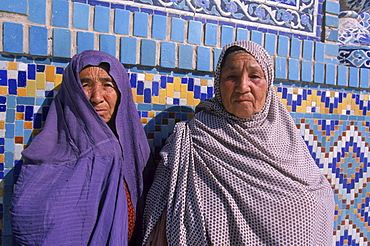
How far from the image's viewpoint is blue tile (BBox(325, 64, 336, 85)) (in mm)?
2318

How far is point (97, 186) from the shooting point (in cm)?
147

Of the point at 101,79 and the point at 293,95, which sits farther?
the point at 293,95

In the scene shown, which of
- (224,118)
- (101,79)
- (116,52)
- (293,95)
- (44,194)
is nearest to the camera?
(44,194)

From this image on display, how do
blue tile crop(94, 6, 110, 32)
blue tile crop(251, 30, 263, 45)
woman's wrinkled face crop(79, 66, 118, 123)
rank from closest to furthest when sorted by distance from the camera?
woman's wrinkled face crop(79, 66, 118, 123)
blue tile crop(94, 6, 110, 32)
blue tile crop(251, 30, 263, 45)

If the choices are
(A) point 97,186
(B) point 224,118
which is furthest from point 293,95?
(A) point 97,186

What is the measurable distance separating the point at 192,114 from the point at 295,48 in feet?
2.60

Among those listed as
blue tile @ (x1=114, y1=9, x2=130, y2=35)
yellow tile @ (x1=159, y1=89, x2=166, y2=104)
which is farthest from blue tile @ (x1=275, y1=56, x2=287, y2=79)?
blue tile @ (x1=114, y1=9, x2=130, y2=35)

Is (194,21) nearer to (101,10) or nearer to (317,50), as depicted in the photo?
(101,10)

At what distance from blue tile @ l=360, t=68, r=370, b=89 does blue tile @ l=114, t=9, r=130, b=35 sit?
161cm

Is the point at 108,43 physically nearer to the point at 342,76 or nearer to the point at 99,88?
the point at 99,88

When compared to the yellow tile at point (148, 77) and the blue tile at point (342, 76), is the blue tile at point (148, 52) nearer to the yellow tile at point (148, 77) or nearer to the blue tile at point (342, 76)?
the yellow tile at point (148, 77)

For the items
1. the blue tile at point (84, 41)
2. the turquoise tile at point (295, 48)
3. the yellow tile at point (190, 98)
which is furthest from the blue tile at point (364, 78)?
the blue tile at point (84, 41)

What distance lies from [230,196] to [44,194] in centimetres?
75

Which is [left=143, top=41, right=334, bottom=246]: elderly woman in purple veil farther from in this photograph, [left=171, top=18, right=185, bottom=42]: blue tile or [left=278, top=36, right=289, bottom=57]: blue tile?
[left=278, top=36, right=289, bottom=57]: blue tile
